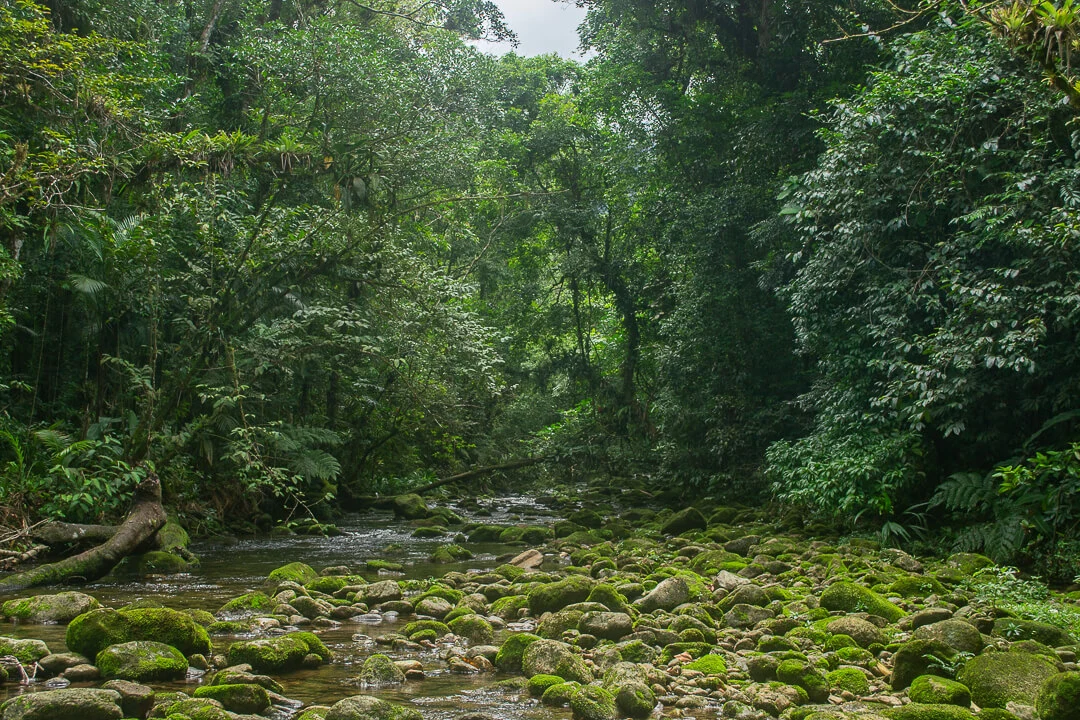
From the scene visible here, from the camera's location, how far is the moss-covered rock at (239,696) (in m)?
3.96

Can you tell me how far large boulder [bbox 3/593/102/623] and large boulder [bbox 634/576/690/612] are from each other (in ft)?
14.1

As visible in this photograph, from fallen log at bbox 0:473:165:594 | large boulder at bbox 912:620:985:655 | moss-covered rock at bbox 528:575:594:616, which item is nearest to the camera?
large boulder at bbox 912:620:985:655

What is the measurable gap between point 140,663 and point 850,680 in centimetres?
410

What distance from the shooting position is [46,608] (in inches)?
224

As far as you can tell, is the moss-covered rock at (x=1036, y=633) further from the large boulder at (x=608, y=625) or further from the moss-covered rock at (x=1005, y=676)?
the large boulder at (x=608, y=625)

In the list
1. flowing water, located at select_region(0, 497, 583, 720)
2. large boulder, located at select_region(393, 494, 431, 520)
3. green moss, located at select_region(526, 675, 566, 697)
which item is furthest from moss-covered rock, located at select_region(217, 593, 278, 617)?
large boulder, located at select_region(393, 494, 431, 520)

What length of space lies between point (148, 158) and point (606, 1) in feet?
35.9

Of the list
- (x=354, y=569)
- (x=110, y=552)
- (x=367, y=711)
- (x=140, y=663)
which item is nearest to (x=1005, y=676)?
(x=367, y=711)

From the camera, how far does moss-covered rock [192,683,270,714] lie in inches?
156

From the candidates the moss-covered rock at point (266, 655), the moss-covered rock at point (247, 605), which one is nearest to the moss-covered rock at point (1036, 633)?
the moss-covered rock at point (266, 655)

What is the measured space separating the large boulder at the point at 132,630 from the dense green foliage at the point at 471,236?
3490 mm

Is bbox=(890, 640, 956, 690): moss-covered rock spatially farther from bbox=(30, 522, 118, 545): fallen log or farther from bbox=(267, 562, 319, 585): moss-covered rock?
bbox=(30, 522, 118, 545): fallen log

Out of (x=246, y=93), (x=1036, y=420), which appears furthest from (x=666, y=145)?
(x=1036, y=420)

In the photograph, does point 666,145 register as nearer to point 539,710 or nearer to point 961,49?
point 961,49
